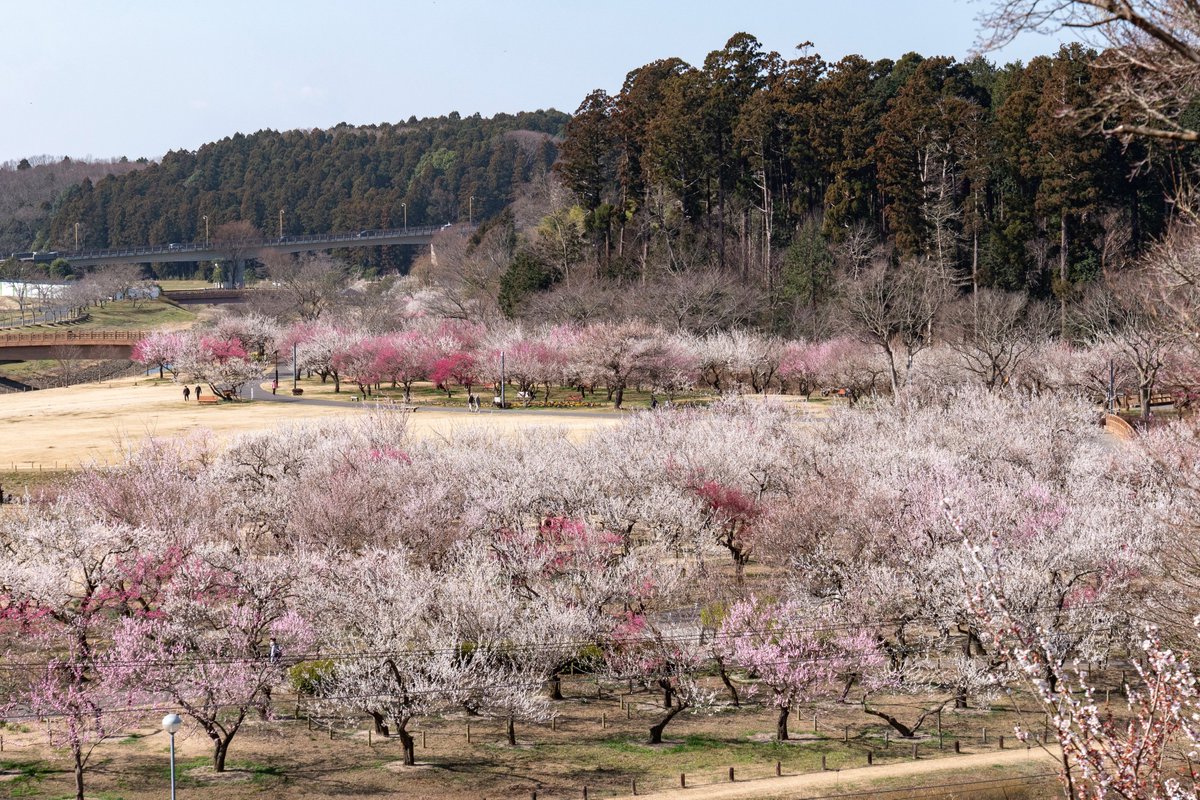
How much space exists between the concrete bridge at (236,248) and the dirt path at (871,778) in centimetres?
13088

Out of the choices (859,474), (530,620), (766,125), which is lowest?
(530,620)

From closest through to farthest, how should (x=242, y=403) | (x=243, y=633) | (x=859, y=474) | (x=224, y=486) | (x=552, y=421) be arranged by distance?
1. (x=243, y=633)
2. (x=859, y=474)
3. (x=224, y=486)
4. (x=552, y=421)
5. (x=242, y=403)

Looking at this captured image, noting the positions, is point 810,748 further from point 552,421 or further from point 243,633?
point 552,421

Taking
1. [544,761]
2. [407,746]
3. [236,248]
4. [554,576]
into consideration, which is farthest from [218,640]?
[236,248]

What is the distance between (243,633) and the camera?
2612cm

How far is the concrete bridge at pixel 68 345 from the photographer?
92250 millimetres

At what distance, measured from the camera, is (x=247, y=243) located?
153 metres

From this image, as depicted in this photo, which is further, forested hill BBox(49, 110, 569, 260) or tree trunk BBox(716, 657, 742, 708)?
forested hill BBox(49, 110, 569, 260)

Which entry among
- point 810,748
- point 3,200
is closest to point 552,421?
point 810,748

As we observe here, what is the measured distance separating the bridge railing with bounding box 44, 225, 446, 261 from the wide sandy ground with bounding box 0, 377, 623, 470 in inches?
3085

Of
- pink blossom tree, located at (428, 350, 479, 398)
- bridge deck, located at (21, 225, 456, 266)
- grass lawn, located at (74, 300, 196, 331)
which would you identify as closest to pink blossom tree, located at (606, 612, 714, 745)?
pink blossom tree, located at (428, 350, 479, 398)

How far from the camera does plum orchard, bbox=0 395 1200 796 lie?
83.3ft

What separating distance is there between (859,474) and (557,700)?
40.7ft

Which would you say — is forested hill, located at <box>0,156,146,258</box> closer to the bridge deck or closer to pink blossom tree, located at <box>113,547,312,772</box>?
the bridge deck
